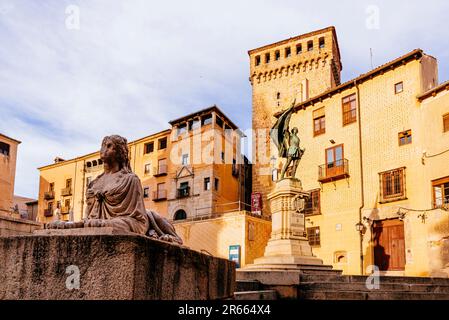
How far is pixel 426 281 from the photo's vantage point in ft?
44.9

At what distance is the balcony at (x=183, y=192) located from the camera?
Result: 4156 cm

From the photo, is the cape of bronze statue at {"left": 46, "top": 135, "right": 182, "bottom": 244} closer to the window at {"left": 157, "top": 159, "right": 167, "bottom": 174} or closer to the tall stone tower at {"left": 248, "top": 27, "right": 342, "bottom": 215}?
the tall stone tower at {"left": 248, "top": 27, "right": 342, "bottom": 215}

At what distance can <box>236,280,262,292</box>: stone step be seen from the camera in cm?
912

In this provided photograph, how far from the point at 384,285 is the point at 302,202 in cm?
517

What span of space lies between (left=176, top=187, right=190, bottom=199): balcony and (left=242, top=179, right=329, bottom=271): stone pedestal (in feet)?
84.5

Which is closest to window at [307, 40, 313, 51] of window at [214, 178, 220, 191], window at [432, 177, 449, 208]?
window at [214, 178, 220, 191]

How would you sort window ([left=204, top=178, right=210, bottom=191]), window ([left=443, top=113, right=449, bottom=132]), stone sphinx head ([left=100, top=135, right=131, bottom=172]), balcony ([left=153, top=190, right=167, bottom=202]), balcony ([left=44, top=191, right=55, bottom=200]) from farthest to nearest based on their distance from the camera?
1. balcony ([left=44, top=191, right=55, bottom=200])
2. balcony ([left=153, top=190, right=167, bottom=202])
3. window ([left=204, top=178, right=210, bottom=191])
4. window ([left=443, top=113, right=449, bottom=132])
5. stone sphinx head ([left=100, top=135, right=131, bottom=172])

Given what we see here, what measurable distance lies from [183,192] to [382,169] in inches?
804

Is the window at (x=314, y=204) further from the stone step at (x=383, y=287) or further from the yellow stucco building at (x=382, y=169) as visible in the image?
the stone step at (x=383, y=287)

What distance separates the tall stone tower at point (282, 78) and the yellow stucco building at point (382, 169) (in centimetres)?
944

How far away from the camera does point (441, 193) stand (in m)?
22.7

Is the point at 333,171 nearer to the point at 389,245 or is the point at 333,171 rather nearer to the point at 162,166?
the point at 389,245

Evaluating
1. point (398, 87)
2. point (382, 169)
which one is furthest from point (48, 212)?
point (398, 87)

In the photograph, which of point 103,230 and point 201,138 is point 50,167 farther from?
point 103,230
